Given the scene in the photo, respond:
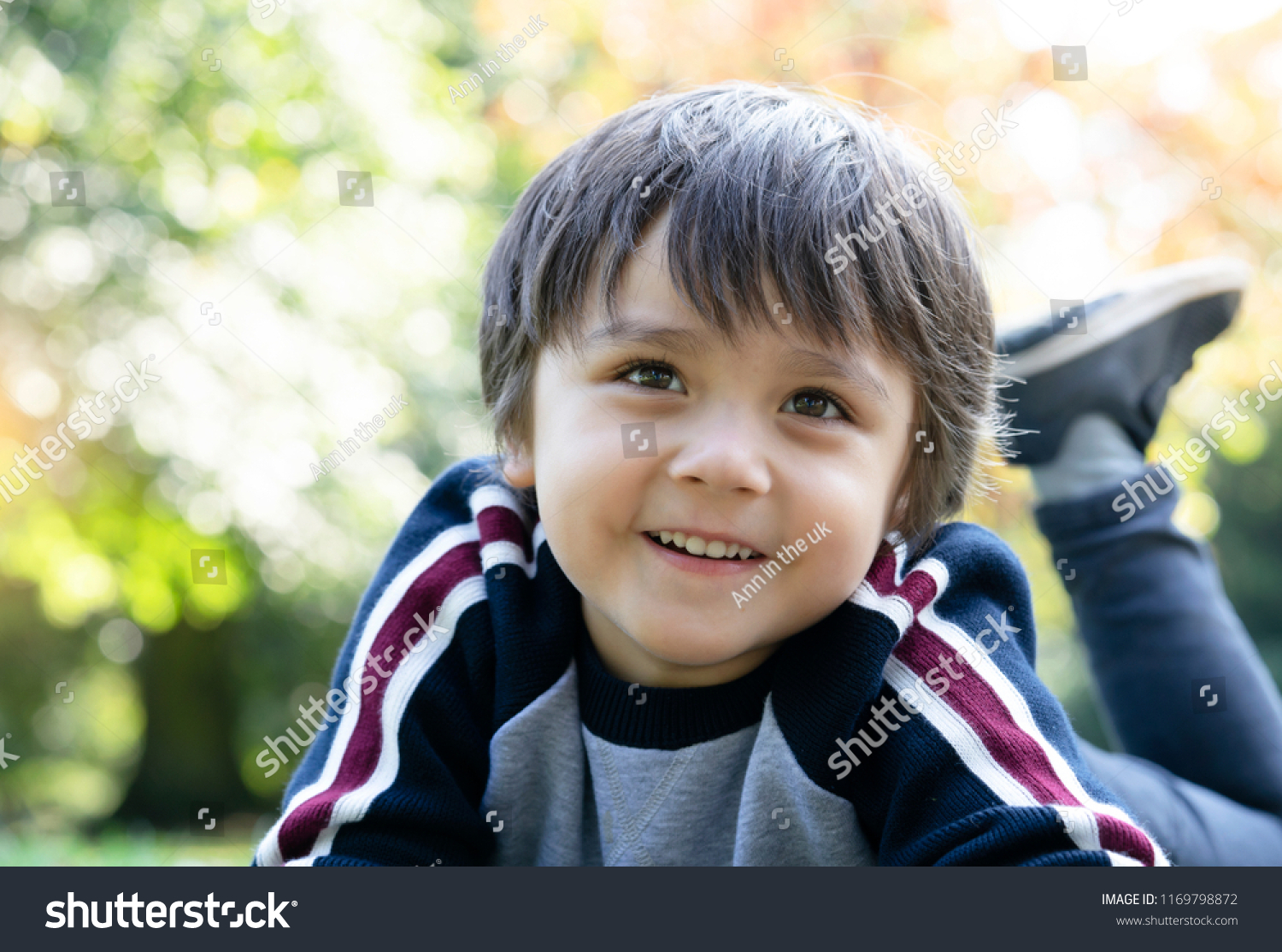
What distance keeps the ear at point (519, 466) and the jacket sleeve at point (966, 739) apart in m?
0.35

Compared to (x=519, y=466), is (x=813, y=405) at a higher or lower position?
higher

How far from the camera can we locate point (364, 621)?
3.61 feet

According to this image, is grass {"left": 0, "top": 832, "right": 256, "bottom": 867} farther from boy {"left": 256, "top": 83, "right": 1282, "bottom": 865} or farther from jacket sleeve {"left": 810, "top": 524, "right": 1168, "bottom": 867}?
jacket sleeve {"left": 810, "top": 524, "right": 1168, "bottom": 867}

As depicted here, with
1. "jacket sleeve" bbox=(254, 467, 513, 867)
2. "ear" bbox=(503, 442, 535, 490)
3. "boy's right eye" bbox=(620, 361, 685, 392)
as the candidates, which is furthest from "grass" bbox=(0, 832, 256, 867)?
"boy's right eye" bbox=(620, 361, 685, 392)

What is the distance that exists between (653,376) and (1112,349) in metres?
0.98

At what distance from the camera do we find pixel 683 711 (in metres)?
0.99

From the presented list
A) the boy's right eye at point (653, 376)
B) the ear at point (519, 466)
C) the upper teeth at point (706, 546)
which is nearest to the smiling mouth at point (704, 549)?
the upper teeth at point (706, 546)

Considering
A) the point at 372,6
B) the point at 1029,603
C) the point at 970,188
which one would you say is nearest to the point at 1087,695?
the point at 970,188

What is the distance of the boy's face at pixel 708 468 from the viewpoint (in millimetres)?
826

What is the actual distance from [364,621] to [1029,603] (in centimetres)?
67

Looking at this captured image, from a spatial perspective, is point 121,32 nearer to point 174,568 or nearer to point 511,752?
point 174,568

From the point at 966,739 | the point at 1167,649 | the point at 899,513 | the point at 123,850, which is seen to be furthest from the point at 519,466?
the point at 123,850

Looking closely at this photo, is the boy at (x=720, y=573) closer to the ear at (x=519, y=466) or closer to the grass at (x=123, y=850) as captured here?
the ear at (x=519, y=466)

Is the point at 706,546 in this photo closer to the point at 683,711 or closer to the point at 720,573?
the point at 720,573
